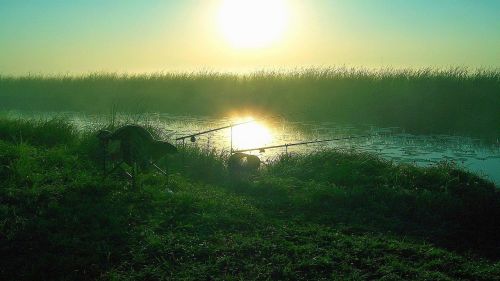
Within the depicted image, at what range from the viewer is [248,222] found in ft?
20.7

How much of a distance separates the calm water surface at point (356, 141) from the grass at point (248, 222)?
2029mm

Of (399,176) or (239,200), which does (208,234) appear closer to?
(239,200)

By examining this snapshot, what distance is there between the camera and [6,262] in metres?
4.86

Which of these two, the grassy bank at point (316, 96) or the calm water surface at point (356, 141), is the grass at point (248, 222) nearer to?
the calm water surface at point (356, 141)

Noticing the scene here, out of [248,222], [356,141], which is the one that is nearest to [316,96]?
[356,141]

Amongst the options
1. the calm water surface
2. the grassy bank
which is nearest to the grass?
the calm water surface

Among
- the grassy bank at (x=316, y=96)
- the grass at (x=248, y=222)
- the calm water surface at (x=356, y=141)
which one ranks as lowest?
the grass at (x=248, y=222)

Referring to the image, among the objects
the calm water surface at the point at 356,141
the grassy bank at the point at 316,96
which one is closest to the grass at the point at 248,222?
the calm water surface at the point at 356,141

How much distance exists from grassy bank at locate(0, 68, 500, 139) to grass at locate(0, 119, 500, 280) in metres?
9.34

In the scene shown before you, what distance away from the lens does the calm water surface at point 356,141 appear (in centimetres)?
1188

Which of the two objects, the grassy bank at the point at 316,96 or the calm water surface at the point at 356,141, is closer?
the calm water surface at the point at 356,141

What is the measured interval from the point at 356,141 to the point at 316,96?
9.36m

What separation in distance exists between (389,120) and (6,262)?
17172 mm

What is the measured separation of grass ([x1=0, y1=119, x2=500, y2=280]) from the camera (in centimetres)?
486
